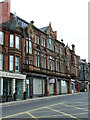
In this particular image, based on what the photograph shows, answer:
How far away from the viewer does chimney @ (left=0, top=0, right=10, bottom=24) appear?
30.1 metres

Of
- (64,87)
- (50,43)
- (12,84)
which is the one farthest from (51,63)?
(12,84)

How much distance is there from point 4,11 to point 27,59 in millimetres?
8744

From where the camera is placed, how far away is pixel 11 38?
27.4m

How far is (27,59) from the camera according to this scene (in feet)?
101

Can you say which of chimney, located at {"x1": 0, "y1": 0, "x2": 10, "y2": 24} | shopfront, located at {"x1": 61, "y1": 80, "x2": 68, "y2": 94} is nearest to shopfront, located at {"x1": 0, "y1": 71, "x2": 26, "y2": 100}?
chimney, located at {"x1": 0, "y1": 0, "x2": 10, "y2": 24}

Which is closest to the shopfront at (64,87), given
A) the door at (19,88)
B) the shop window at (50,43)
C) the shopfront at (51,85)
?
the shopfront at (51,85)

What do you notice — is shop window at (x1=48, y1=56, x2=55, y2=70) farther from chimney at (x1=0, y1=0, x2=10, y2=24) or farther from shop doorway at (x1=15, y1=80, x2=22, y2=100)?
chimney at (x1=0, y1=0, x2=10, y2=24)

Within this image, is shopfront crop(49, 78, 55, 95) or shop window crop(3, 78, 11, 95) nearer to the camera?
shop window crop(3, 78, 11, 95)

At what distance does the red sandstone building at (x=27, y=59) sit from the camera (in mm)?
26047

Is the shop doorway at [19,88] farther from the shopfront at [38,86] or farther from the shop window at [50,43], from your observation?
the shop window at [50,43]

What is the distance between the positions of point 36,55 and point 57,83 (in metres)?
10.5

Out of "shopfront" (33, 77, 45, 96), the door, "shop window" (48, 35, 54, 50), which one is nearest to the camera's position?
the door

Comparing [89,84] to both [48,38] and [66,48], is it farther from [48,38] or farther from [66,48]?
[48,38]

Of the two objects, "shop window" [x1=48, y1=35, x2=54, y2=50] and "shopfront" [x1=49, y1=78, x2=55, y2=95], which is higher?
"shop window" [x1=48, y1=35, x2=54, y2=50]
